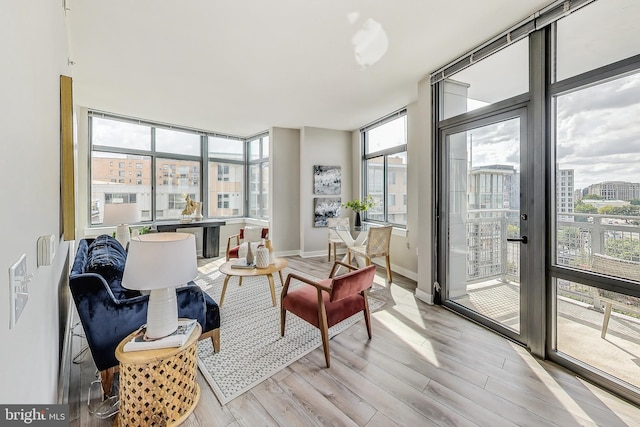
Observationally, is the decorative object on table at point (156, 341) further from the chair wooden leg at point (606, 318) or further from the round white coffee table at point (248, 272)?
the chair wooden leg at point (606, 318)

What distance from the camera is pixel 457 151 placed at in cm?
321

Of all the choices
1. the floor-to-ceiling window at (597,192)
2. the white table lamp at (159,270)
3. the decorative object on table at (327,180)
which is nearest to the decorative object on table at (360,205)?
the decorative object on table at (327,180)

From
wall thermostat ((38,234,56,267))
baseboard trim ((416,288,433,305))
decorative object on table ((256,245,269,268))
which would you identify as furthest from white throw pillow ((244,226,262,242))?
wall thermostat ((38,234,56,267))

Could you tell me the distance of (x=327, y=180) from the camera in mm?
6020

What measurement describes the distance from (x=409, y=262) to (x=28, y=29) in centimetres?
456

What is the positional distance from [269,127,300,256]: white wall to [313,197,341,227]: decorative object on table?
1.32 feet

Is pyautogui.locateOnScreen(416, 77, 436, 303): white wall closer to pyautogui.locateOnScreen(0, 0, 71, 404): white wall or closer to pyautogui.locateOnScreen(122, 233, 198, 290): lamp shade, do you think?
pyautogui.locateOnScreen(122, 233, 198, 290): lamp shade

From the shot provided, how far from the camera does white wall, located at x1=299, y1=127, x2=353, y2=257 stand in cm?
584

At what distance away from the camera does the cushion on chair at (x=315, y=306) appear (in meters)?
2.31

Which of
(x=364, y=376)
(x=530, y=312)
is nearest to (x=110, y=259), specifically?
(x=364, y=376)

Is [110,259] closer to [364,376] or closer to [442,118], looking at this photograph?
[364,376]

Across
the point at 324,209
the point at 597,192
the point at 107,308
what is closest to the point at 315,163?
the point at 324,209

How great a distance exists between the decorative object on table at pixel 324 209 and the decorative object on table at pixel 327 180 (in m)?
0.17

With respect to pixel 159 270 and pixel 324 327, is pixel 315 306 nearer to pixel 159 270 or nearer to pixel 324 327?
pixel 324 327
